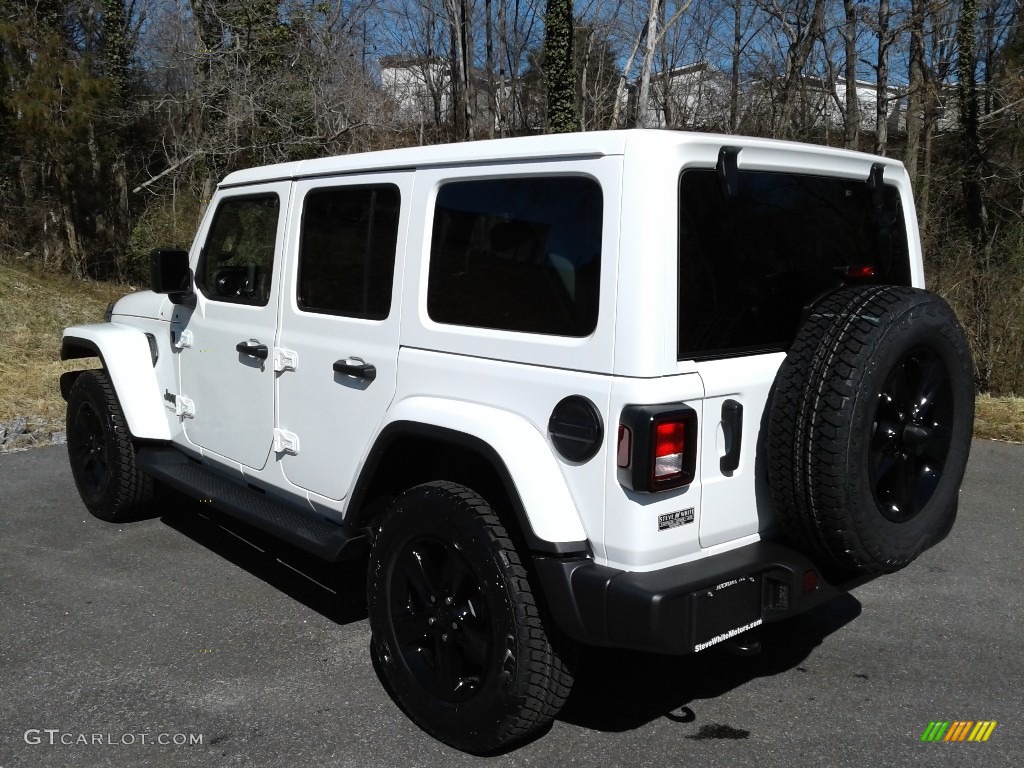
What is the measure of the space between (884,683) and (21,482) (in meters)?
5.61

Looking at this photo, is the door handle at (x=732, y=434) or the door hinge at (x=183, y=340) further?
the door hinge at (x=183, y=340)

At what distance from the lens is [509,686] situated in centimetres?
286

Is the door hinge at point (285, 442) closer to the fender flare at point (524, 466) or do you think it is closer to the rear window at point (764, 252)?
the fender flare at point (524, 466)

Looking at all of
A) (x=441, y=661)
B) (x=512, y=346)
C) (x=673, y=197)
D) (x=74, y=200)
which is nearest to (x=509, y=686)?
(x=441, y=661)

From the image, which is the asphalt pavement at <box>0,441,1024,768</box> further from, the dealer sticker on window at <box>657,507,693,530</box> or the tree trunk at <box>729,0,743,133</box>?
the tree trunk at <box>729,0,743,133</box>

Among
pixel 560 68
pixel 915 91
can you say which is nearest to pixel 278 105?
pixel 560 68

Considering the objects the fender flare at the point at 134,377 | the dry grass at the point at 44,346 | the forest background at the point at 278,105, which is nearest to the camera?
the fender flare at the point at 134,377

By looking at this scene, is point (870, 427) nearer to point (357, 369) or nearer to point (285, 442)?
point (357, 369)

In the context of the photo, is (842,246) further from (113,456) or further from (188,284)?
(113,456)

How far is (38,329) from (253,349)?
32.1 ft

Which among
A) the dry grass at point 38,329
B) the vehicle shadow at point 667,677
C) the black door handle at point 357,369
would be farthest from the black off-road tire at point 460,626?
the dry grass at point 38,329

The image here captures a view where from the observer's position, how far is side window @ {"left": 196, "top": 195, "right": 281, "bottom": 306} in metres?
4.16

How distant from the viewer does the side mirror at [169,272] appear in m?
4.46

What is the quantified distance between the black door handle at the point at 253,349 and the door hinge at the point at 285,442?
34cm
